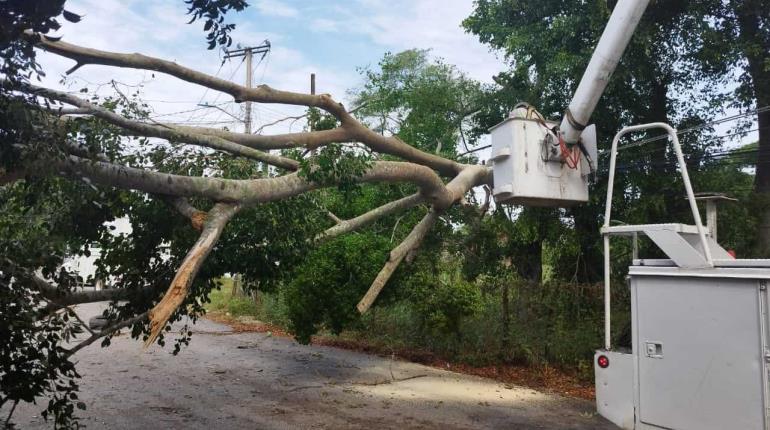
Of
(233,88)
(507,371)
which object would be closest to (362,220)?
(507,371)

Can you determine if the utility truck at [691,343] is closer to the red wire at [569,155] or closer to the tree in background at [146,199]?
the red wire at [569,155]

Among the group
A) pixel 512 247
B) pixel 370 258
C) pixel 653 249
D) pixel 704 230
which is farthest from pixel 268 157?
pixel 512 247

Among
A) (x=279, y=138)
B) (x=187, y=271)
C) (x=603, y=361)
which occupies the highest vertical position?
(x=279, y=138)

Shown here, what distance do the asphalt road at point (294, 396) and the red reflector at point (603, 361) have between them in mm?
2876

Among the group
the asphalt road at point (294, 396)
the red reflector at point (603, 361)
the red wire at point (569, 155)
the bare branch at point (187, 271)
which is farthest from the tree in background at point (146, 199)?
the red reflector at point (603, 361)

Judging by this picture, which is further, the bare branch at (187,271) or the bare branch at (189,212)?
the bare branch at (189,212)

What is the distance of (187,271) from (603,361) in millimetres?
3824

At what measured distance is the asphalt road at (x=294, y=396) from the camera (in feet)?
26.6

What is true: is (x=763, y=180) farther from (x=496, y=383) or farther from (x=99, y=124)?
(x=99, y=124)

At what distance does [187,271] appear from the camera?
18.8ft

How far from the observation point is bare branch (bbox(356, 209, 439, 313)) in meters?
10.0

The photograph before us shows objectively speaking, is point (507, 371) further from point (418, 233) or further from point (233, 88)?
point (233, 88)

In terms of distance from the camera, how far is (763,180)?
11.7 m

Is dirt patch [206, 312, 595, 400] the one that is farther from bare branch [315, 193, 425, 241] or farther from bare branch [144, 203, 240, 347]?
bare branch [144, 203, 240, 347]
